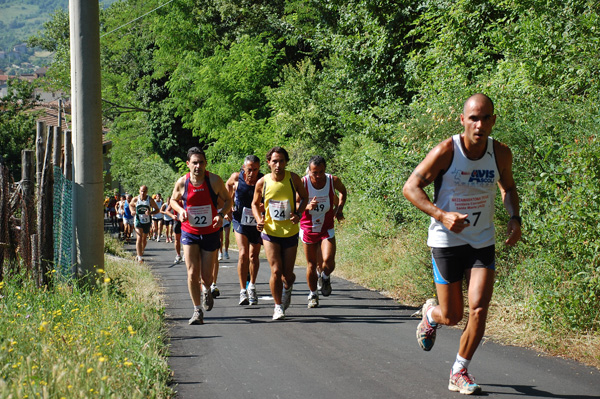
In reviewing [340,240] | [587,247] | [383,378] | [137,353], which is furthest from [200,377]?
[340,240]

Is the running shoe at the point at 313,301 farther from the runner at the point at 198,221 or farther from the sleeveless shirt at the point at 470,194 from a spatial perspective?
the sleeveless shirt at the point at 470,194

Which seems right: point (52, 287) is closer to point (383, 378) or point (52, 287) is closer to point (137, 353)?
point (137, 353)

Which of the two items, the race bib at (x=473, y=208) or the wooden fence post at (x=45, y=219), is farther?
the wooden fence post at (x=45, y=219)

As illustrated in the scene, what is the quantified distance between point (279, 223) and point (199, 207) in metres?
0.99

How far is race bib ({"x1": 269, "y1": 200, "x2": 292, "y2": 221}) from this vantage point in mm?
9133

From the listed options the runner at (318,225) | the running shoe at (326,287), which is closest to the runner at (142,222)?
the running shoe at (326,287)

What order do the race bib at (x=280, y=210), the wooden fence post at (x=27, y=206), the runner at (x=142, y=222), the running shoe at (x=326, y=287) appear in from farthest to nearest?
the runner at (x=142, y=222) → the running shoe at (x=326, y=287) → the wooden fence post at (x=27, y=206) → the race bib at (x=280, y=210)

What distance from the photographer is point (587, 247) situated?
703 centimetres

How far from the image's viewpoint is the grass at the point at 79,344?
5.00m

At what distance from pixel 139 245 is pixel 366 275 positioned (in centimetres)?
743

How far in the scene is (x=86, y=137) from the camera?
9344 mm

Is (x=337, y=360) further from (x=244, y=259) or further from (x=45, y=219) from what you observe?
(x=45, y=219)

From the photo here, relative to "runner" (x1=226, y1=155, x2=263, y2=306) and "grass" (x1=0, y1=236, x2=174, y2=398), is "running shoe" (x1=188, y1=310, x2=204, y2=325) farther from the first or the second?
"runner" (x1=226, y1=155, x2=263, y2=306)

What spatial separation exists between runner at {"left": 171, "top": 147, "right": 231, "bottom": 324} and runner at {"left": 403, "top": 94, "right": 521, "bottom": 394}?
367cm
